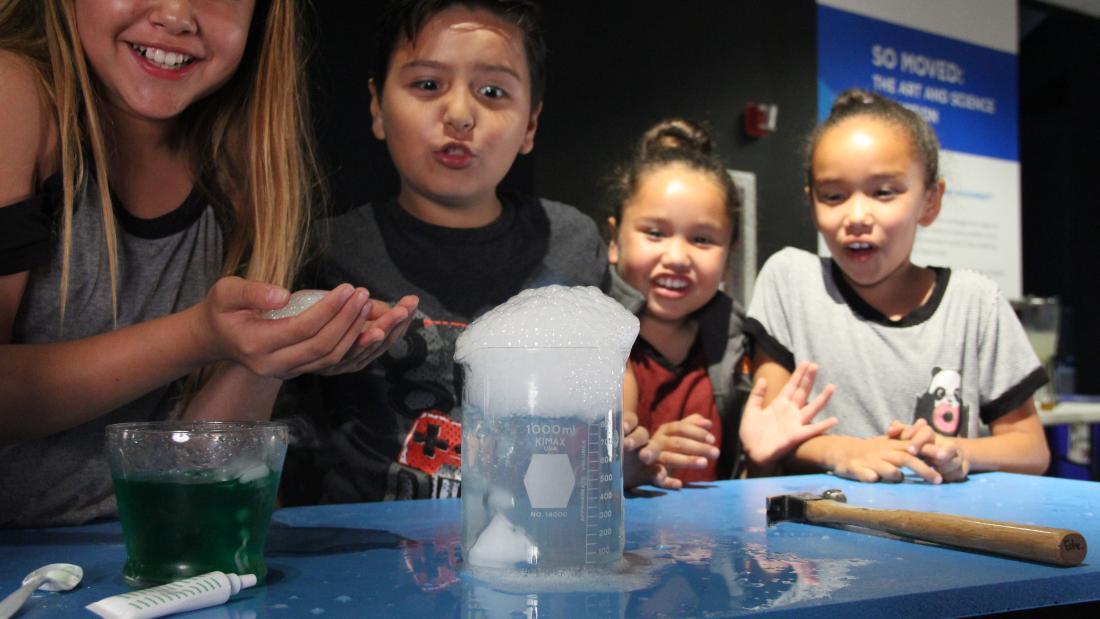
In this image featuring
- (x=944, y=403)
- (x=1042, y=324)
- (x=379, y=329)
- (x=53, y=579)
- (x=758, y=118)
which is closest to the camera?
(x=53, y=579)

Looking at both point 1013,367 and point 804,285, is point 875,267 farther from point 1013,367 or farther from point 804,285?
point 1013,367

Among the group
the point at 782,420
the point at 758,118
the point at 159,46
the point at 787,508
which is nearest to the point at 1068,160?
the point at 758,118

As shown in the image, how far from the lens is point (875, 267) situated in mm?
1881

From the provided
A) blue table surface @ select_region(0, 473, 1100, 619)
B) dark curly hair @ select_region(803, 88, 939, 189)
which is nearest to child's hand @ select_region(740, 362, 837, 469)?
blue table surface @ select_region(0, 473, 1100, 619)

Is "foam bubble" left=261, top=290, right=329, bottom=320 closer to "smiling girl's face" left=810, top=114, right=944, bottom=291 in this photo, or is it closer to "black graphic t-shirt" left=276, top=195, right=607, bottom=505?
"black graphic t-shirt" left=276, top=195, right=607, bottom=505

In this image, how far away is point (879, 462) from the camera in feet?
4.40

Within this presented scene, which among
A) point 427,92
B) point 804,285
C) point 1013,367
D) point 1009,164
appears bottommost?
point 1013,367

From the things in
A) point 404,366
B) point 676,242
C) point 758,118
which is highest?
point 758,118

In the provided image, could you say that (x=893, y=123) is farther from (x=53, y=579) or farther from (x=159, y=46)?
(x=53, y=579)

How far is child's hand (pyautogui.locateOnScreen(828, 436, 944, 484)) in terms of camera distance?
1317 millimetres

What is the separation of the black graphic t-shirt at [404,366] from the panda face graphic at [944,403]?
28.2 inches

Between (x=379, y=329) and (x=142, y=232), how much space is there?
0.50m

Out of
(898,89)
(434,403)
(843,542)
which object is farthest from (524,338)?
(898,89)

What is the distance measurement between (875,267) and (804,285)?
0.16 m
